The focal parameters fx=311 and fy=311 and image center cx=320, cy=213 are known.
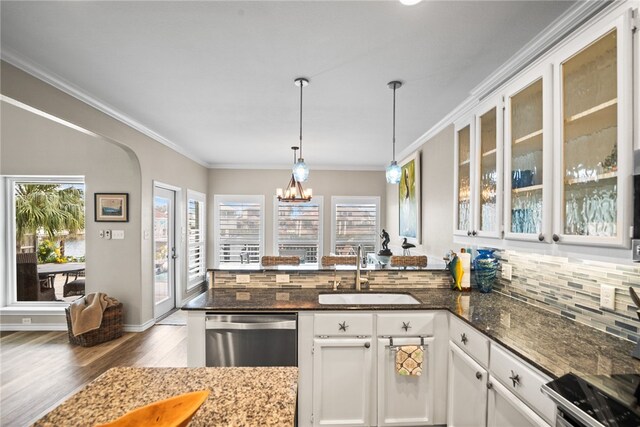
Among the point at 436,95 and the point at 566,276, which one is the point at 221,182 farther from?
the point at 566,276

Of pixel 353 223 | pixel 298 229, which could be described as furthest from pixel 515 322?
pixel 298 229

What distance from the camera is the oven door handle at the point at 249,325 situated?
6.88 ft

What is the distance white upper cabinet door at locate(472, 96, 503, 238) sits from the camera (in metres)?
2.02

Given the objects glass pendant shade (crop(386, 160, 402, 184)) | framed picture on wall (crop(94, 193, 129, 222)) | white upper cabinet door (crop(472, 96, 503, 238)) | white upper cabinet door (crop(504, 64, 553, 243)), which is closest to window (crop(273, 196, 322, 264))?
framed picture on wall (crop(94, 193, 129, 222))

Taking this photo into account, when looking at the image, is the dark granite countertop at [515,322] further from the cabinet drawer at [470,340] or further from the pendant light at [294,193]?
the pendant light at [294,193]

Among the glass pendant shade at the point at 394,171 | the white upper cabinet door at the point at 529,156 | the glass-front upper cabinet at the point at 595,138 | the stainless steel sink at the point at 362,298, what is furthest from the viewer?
the glass pendant shade at the point at 394,171

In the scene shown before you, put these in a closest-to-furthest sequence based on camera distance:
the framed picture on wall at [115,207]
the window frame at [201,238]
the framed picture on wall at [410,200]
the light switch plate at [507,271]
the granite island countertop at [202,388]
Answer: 1. the granite island countertop at [202,388]
2. the light switch plate at [507,271]
3. the framed picture on wall at [115,207]
4. the framed picture on wall at [410,200]
5. the window frame at [201,238]

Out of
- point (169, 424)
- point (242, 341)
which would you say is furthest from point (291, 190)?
point (169, 424)

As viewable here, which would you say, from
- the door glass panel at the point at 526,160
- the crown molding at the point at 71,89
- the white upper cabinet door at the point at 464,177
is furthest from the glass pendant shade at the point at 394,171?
the crown molding at the point at 71,89

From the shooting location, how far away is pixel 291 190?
4250 millimetres

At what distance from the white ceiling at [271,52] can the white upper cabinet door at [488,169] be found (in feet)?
1.35

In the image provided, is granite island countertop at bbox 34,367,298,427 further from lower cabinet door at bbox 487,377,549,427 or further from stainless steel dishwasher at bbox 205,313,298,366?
lower cabinet door at bbox 487,377,549,427

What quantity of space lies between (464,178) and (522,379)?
156 cm

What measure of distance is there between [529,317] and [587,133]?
111 cm
